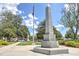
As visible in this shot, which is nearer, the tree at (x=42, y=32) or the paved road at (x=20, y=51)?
the paved road at (x=20, y=51)

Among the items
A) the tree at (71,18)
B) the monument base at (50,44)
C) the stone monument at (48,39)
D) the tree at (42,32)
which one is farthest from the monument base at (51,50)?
the tree at (71,18)

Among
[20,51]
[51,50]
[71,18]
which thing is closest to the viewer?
[51,50]

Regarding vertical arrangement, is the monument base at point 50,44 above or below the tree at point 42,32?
below

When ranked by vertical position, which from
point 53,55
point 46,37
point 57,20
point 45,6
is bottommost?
point 53,55

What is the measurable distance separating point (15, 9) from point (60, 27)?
0.95m

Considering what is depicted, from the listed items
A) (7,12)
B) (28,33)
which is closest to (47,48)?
(28,33)

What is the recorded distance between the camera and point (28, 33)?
4.14 meters

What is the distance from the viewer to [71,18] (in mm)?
4148

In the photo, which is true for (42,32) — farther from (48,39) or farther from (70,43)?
(70,43)

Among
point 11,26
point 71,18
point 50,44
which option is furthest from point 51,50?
point 11,26

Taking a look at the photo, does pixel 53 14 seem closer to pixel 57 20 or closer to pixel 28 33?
pixel 57 20

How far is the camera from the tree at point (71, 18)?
13.5 feet

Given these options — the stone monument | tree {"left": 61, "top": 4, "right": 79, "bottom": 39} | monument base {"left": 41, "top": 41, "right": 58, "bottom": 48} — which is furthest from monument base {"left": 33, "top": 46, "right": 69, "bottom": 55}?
tree {"left": 61, "top": 4, "right": 79, "bottom": 39}

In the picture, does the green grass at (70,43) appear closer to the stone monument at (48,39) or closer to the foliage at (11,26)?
the stone monument at (48,39)
